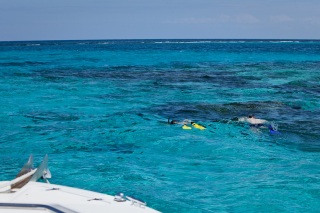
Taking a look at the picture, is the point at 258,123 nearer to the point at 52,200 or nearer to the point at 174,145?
the point at 174,145

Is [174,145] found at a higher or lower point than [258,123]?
lower

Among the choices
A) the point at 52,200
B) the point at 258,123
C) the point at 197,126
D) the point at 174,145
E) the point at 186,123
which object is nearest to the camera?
the point at 52,200

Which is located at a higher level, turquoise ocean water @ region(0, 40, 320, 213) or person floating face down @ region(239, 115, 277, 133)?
person floating face down @ region(239, 115, 277, 133)

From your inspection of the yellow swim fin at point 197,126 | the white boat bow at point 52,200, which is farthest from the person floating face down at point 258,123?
the white boat bow at point 52,200

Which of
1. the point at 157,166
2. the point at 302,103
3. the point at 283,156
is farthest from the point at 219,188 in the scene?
the point at 302,103

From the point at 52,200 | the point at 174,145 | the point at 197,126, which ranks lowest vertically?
the point at 174,145

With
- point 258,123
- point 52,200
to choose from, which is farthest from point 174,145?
point 52,200

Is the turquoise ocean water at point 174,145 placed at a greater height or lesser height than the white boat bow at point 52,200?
lesser

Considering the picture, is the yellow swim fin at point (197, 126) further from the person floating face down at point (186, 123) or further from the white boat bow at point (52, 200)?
the white boat bow at point (52, 200)

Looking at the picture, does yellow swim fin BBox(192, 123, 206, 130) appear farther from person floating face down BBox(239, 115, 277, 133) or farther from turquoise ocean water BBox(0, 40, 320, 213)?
person floating face down BBox(239, 115, 277, 133)

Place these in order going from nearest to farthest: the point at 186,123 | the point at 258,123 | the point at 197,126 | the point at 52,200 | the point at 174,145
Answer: the point at 52,200, the point at 174,145, the point at 197,126, the point at 186,123, the point at 258,123

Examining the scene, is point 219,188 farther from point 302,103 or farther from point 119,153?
point 302,103

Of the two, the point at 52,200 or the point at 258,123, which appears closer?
the point at 52,200

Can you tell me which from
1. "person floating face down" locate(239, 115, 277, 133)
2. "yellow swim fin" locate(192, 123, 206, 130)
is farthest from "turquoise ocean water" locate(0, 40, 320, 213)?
"person floating face down" locate(239, 115, 277, 133)
